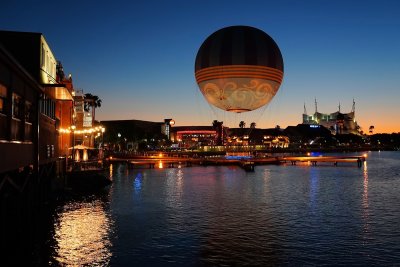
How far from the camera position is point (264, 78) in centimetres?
5100

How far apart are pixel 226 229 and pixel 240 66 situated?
2527 centimetres

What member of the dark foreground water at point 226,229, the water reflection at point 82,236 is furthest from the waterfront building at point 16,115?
the dark foreground water at point 226,229

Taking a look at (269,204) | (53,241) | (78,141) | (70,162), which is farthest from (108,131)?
(53,241)

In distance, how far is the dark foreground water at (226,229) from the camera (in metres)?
21.7

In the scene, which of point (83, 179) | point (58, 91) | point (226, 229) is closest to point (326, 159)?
point (83, 179)

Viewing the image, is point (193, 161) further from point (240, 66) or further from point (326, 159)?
point (240, 66)

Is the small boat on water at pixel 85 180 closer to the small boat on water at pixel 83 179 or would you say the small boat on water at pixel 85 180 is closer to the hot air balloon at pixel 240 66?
the small boat on water at pixel 83 179

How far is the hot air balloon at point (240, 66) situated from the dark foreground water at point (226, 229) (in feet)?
39.0

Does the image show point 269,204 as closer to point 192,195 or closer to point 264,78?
point 192,195

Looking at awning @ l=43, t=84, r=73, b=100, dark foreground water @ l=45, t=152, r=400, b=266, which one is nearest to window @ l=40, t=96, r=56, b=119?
awning @ l=43, t=84, r=73, b=100

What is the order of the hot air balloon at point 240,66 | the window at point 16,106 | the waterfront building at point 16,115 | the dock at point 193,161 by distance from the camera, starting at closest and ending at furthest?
1. the waterfront building at point 16,115
2. the window at point 16,106
3. the hot air balloon at point 240,66
4. the dock at point 193,161

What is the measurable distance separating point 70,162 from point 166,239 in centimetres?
2848

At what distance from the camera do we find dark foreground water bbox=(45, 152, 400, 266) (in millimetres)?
21688

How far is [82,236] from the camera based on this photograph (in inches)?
1018
